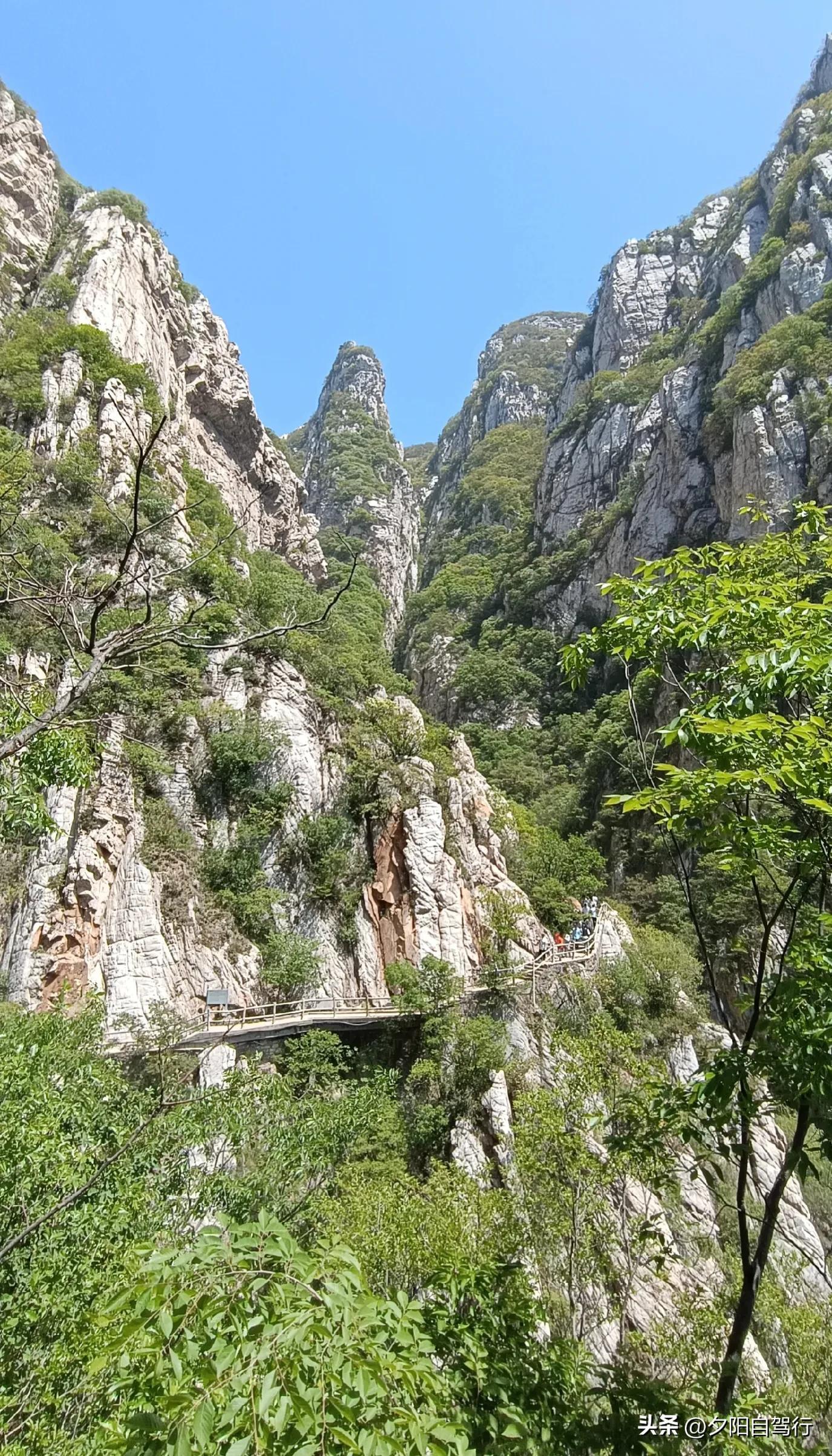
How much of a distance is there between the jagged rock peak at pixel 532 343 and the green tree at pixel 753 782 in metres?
99.4

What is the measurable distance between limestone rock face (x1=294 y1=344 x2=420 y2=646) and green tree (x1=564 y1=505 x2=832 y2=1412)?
180 feet

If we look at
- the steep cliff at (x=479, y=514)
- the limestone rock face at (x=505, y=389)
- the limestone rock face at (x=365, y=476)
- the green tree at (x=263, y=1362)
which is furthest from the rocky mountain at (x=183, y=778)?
the limestone rock face at (x=505, y=389)

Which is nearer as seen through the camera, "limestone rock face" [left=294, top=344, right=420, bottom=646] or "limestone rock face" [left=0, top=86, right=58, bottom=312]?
"limestone rock face" [left=0, top=86, right=58, bottom=312]

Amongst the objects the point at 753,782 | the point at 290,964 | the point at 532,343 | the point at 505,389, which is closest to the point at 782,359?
the point at 290,964

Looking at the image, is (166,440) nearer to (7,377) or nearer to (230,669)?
(7,377)

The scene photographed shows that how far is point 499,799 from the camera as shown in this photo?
Result: 27328 mm

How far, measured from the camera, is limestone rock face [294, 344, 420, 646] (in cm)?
6378

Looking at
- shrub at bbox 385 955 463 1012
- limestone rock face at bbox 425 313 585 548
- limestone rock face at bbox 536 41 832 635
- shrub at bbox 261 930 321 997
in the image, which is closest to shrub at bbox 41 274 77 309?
limestone rock face at bbox 536 41 832 635

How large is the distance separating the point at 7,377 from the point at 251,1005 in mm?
27040

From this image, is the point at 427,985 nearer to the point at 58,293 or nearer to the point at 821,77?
the point at 58,293

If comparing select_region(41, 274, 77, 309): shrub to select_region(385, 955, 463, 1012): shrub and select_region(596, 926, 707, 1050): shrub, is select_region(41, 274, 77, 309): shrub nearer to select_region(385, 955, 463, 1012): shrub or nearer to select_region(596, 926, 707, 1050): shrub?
select_region(385, 955, 463, 1012): shrub

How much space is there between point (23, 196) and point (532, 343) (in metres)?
79.5

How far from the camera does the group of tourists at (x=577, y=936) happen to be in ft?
61.9

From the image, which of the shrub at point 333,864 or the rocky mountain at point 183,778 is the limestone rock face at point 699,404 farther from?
the shrub at point 333,864
